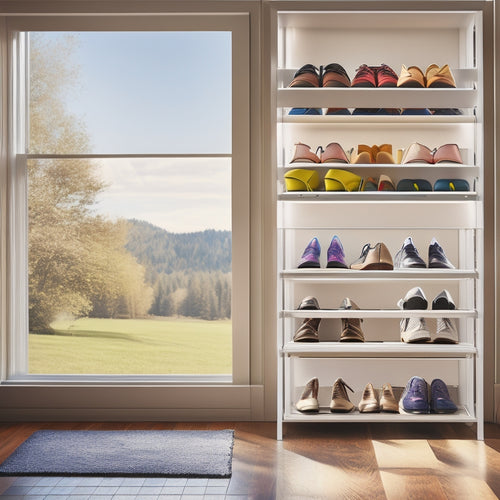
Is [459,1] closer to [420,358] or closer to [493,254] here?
[493,254]

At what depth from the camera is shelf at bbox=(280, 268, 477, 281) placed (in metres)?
3.05

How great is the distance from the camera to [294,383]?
3.44 m

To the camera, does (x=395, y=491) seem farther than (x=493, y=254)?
No

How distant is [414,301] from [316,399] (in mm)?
673

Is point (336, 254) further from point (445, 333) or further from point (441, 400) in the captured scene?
point (441, 400)

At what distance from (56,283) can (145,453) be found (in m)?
1.18

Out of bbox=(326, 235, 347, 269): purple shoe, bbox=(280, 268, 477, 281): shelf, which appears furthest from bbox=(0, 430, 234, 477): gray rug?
bbox=(326, 235, 347, 269): purple shoe

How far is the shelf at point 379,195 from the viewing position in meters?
3.07

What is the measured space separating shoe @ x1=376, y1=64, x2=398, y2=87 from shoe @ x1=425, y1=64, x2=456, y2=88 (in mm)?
167

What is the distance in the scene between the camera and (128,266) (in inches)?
140

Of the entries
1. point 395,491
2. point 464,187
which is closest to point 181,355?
point 395,491

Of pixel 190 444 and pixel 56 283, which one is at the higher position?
pixel 56 283

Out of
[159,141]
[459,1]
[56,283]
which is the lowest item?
[56,283]

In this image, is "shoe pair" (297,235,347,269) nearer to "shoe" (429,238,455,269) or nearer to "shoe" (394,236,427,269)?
"shoe" (394,236,427,269)
